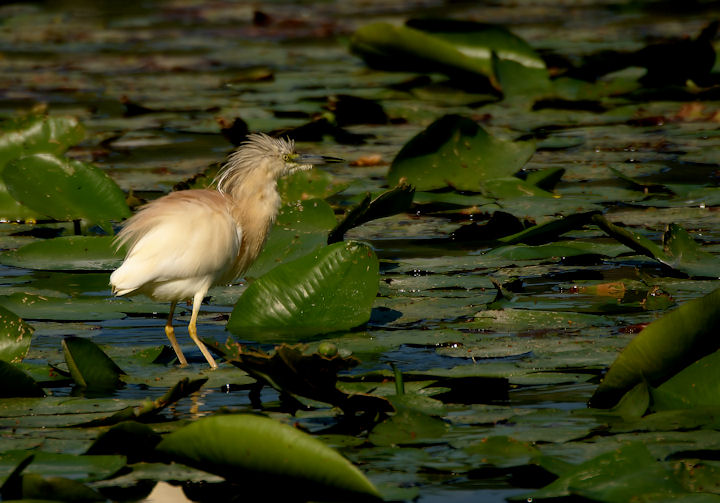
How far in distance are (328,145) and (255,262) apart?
2.57m

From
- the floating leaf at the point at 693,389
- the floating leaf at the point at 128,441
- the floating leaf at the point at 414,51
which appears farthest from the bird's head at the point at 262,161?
the floating leaf at the point at 414,51

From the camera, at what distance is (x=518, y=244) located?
4.89 metres

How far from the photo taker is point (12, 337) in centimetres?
352

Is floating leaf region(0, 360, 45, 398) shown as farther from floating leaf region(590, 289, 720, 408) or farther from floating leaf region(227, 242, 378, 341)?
floating leaf region(590, 289, 720, 408)

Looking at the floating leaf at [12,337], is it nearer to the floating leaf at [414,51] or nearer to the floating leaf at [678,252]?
the floating leaf at [678,252]

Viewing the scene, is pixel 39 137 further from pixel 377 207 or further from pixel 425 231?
pixel 377 207

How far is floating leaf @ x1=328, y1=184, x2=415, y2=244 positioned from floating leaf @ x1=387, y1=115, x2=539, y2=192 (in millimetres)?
1014

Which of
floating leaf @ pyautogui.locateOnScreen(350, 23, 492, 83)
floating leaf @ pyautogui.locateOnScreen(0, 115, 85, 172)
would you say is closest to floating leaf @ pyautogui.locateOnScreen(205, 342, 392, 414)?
floating leaf @ pyautogui.locateOnScreen(0, 115, 85, 172)

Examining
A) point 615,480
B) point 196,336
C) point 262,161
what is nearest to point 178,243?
point 196,336

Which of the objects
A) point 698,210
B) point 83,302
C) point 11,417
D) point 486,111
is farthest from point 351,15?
point 11,417

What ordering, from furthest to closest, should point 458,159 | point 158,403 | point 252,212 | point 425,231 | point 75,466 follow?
point 458,159, point 425,231, point 252,212, point 158,403, point 75,466

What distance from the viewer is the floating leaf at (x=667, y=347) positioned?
2918 mm

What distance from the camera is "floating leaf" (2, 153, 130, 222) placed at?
17.0 feet

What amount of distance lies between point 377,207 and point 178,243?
0.93m
